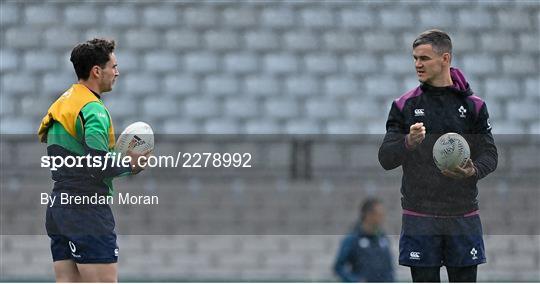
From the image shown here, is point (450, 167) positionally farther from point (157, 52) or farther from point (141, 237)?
point (157, 52)

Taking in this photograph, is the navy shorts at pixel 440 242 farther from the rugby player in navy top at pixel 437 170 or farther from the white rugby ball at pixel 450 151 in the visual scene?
the white rugby ball at pixel 450 151

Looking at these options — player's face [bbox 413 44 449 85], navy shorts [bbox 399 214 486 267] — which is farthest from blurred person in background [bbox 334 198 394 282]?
player's face [bbox 413 44 449 85]

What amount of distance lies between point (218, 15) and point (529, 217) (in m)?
3.26

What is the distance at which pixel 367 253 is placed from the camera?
8477 mm

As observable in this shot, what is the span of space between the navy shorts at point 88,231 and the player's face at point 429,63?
1607mm

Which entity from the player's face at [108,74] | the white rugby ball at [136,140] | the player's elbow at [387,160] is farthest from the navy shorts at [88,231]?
the player's elbow at [387,160]

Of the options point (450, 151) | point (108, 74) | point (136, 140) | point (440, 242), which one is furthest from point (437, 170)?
point (108, 74)

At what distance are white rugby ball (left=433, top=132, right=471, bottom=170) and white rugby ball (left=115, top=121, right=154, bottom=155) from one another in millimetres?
1380

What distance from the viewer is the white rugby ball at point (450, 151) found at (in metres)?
5.24

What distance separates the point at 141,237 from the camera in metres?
9.72

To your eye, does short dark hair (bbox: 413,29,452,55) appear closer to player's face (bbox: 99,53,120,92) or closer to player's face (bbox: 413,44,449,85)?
player's face (bbox: 413,44,449,85)

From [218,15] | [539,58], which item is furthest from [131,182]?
[539,58]

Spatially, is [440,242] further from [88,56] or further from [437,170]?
[88,56]

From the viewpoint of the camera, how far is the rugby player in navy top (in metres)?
5.38
